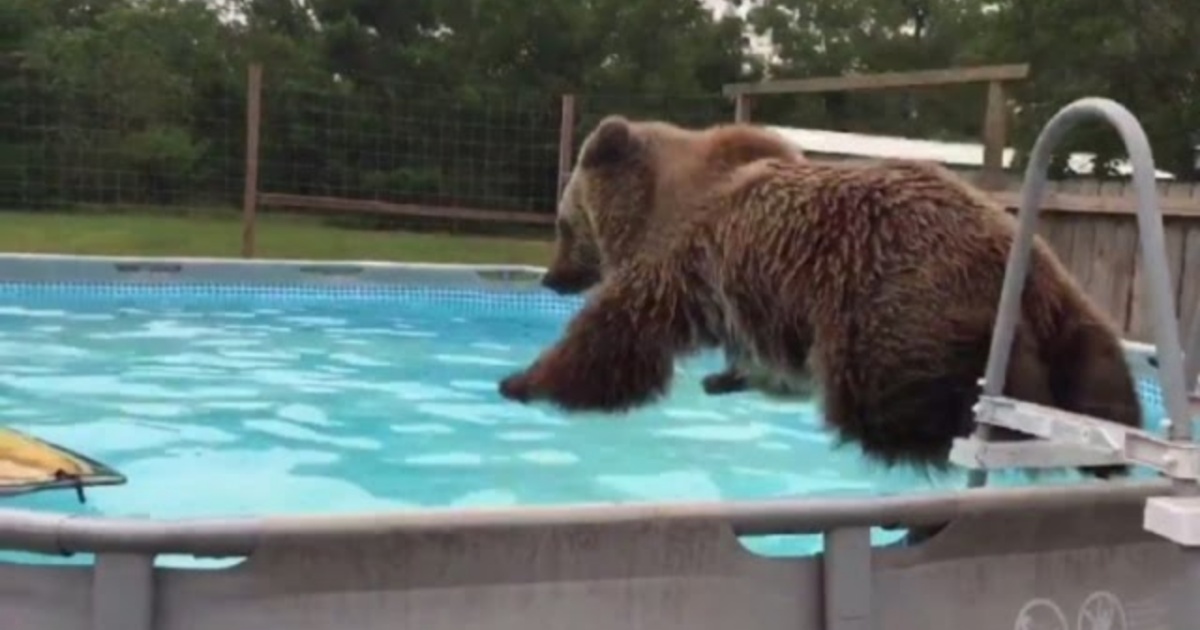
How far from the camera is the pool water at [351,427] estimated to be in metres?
5.04

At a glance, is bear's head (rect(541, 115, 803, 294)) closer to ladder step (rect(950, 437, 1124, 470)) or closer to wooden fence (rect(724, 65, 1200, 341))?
ladder step (rect(950, 437, 1124, 470))

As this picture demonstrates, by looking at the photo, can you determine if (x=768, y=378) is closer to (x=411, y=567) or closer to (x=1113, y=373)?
(x=1113, y=373)

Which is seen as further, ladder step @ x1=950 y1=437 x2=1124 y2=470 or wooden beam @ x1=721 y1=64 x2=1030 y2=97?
wooden beam @ x1=721 y1=64 x2=1030 y2=97

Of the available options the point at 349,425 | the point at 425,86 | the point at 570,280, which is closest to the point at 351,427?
the point at 349,425

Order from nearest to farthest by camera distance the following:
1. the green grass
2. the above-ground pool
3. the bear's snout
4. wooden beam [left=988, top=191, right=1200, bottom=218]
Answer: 1. the bear's snout
2. the above-ground pool
3. wooden beam [left=988, top=191, right=1200, bottom=218]
4. the green grass

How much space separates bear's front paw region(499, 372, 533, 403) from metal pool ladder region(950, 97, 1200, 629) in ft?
3.31

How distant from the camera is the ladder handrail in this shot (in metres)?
2.02

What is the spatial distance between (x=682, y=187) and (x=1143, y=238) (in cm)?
152

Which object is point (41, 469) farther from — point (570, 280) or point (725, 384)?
point (725, 384)

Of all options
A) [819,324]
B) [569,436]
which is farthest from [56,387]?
[819,324]

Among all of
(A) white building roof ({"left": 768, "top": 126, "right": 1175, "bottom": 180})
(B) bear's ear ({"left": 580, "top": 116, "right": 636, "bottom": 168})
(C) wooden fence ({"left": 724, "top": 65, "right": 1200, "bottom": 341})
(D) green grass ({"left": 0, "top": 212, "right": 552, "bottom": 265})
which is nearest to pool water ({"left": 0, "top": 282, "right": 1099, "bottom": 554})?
(B) bear's ear ({"left": 580, "top": 116, "right": 636, "bottom": 168})

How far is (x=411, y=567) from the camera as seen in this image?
2088 mm

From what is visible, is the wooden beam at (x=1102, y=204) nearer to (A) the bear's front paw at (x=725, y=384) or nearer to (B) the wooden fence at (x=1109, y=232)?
(B) the wooden fence at (x=1109, y=232)

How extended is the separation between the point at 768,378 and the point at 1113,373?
856 mm
